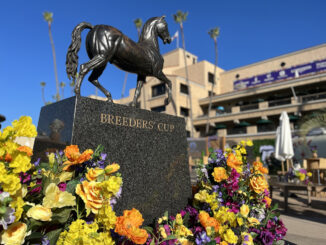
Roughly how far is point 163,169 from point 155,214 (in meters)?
0.65

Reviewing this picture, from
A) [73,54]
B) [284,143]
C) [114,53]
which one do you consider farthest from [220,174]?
[284,143]

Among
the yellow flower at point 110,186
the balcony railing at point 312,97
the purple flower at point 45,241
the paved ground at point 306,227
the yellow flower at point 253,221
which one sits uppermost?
the balcony railing at point 312,97

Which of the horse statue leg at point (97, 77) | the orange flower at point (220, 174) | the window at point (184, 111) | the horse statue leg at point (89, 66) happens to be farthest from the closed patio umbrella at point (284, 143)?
the window at point (184, 111)

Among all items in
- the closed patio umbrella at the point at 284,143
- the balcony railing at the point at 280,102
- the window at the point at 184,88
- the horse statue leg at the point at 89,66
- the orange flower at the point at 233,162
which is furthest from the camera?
the window at the point at 184,88

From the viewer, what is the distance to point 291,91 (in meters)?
33.2

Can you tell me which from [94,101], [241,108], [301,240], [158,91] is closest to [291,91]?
[241,108]

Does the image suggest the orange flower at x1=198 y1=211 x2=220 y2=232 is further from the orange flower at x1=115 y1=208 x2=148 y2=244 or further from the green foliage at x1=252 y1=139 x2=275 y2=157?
the green foliage at x1=252 y1=139 x2=275 y2=157

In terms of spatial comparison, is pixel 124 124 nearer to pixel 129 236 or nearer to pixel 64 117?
pixel 64 117

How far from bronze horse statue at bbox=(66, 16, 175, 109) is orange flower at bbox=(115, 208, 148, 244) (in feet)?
6.51

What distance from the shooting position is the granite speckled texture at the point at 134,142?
2.82 meters

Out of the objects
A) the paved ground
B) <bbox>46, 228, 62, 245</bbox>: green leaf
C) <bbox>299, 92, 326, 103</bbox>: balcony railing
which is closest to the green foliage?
<bbox>299, 92, 326, 103</bbox>: balcony railing

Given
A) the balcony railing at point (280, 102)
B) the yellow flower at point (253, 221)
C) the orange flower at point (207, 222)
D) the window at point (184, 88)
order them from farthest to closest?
1. the window at point (184, 88)
2. the balcony railing at point (280, 102)
3. the yellow flower at point (253, 221)
4. the orange flower at point (207, 222)

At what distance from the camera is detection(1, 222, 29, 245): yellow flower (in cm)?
127

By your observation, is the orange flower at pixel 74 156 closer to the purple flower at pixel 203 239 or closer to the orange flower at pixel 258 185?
the purple flower at pixel 203 239
